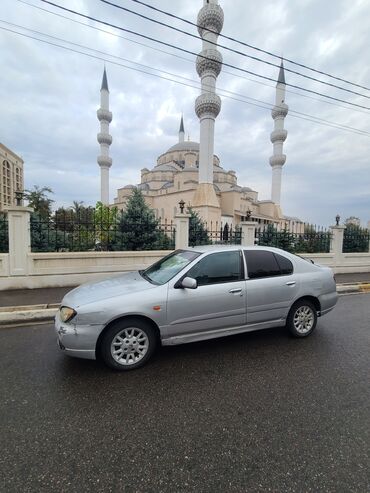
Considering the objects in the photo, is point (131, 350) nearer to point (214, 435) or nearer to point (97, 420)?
point (97, 420)

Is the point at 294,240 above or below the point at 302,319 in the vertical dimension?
above

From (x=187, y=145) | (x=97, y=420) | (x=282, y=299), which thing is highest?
(x=187, y=145)

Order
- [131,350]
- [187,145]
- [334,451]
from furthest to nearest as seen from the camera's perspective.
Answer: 1. [187,145]
2. [131,350]
3. [334,451]

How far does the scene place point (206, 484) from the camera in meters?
1.76

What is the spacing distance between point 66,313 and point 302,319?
3.60 m

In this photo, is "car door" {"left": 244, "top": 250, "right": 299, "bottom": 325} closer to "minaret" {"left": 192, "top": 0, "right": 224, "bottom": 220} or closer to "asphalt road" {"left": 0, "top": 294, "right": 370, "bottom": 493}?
"asphalt road" {"left": 0, "top": 294, "right": 370, "bottom": 493}

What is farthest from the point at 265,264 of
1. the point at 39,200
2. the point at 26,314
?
the point at 39,200

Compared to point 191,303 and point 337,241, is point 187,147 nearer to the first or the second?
point 337,241

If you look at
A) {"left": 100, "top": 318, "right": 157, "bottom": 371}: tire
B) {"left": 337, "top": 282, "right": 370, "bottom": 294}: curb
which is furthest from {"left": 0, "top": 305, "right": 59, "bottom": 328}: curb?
{"left": 337, "top": 282, "right": 370, "bottom": 294}: curb

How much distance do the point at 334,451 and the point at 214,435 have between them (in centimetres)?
96

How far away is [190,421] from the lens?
7.72 feet

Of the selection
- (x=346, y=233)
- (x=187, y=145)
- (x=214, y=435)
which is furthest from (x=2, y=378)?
(x=187, y=145)

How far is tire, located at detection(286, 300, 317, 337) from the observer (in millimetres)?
4145

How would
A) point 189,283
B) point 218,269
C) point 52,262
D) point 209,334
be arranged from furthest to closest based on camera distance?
point 52,262, point 218,269, point 209,334, point 189,283
